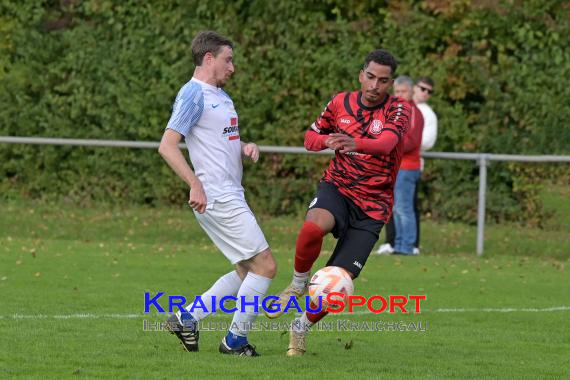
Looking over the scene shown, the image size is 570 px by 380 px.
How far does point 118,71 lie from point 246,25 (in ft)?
7.56

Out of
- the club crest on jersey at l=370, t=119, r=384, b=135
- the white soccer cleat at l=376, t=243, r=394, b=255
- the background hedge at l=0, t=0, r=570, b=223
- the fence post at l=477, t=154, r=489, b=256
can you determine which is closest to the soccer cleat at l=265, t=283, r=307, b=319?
the club crest on jersey at l=370, t=119, r=384, b=135

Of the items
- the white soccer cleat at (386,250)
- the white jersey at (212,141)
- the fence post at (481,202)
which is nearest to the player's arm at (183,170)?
the white jersey at (212,141)

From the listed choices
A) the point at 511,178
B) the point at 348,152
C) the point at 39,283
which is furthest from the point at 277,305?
the point at 511,178

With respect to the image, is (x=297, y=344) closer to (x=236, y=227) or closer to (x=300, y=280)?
(x=300, y=280)

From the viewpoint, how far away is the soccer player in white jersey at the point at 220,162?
8.12m

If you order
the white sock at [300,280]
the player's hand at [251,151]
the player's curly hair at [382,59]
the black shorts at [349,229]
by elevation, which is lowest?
the white sock at [300,280]

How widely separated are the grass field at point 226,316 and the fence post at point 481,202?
22 cm

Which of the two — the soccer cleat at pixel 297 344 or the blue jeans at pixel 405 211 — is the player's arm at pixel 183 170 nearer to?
the soccer cleat at pixel 297 344

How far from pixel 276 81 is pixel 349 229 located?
12.0 meters

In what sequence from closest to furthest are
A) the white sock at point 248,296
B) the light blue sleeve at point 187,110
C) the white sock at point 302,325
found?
the light blue sleeve at point 187,110 → the white sock at point 248,296 → the white sock at point 302,325

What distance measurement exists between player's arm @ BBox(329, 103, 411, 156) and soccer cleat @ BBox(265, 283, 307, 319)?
0.97 meters

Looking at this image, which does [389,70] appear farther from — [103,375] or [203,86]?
[103,375]

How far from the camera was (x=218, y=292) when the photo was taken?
8.52 m

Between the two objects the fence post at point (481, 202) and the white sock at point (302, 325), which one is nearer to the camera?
the white sock at point (302, 325)
